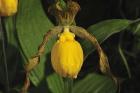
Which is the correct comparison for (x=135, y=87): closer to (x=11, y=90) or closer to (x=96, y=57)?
(x=96, y=57)

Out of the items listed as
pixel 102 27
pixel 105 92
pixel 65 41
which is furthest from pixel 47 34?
pixel 105 92

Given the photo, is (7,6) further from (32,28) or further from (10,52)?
(10,52)

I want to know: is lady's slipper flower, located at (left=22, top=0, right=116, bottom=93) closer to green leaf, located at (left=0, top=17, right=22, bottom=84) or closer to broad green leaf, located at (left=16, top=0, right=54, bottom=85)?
broad green leaf, located at (left=16, top=0, right=54, bottom=85)

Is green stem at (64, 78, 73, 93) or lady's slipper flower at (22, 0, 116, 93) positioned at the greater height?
lady's slipper flower at (22, 0, 116, 93)

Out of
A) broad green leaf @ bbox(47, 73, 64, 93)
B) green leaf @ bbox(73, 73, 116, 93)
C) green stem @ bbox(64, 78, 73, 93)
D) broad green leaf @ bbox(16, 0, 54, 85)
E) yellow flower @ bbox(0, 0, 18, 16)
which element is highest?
yellow flower @ bbox(0, 0, 18, 16)

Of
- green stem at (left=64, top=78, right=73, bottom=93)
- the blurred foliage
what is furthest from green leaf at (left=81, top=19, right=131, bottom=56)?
green stem at (left=64, top=78, right=73, bottom=93)

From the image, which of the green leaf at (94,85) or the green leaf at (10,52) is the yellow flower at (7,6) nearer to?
the green leaf at (10,52)
